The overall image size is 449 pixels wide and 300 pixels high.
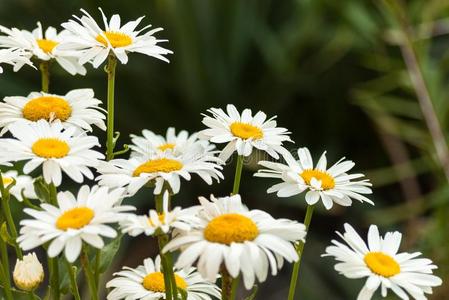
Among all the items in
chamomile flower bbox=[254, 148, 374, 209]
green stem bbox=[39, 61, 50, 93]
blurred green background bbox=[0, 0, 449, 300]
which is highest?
blurred green background bbox=[0, 0, 449, 300]

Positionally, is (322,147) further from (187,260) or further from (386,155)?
(187,260)

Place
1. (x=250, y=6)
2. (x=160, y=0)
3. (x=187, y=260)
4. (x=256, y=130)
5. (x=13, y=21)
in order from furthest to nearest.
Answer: (x=13, y=21) < (x=250, y=6) < (x=160, y=0) < (x=256, y=130) < (x=187, y=260)

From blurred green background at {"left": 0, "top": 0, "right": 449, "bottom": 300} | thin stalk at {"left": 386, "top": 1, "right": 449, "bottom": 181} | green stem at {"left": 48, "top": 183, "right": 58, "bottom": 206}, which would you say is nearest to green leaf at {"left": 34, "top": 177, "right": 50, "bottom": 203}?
green stem at {"left": 48, "top": 183, "right": 58, "bottom": 206}

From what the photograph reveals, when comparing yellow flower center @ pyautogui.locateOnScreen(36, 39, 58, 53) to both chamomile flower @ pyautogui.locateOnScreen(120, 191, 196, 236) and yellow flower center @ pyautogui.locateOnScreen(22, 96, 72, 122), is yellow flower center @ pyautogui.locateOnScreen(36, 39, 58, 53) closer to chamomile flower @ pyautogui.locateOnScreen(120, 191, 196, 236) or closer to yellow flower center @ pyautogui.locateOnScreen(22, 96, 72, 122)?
yellow flower center @ pyautogui.locateOnScreen(22, 96, 72, 122)

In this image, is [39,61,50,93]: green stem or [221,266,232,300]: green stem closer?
[221,266,232,300]: green stem

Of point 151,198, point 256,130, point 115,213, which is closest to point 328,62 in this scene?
point 151,198

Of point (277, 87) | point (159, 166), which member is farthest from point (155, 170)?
point (277, 87)
